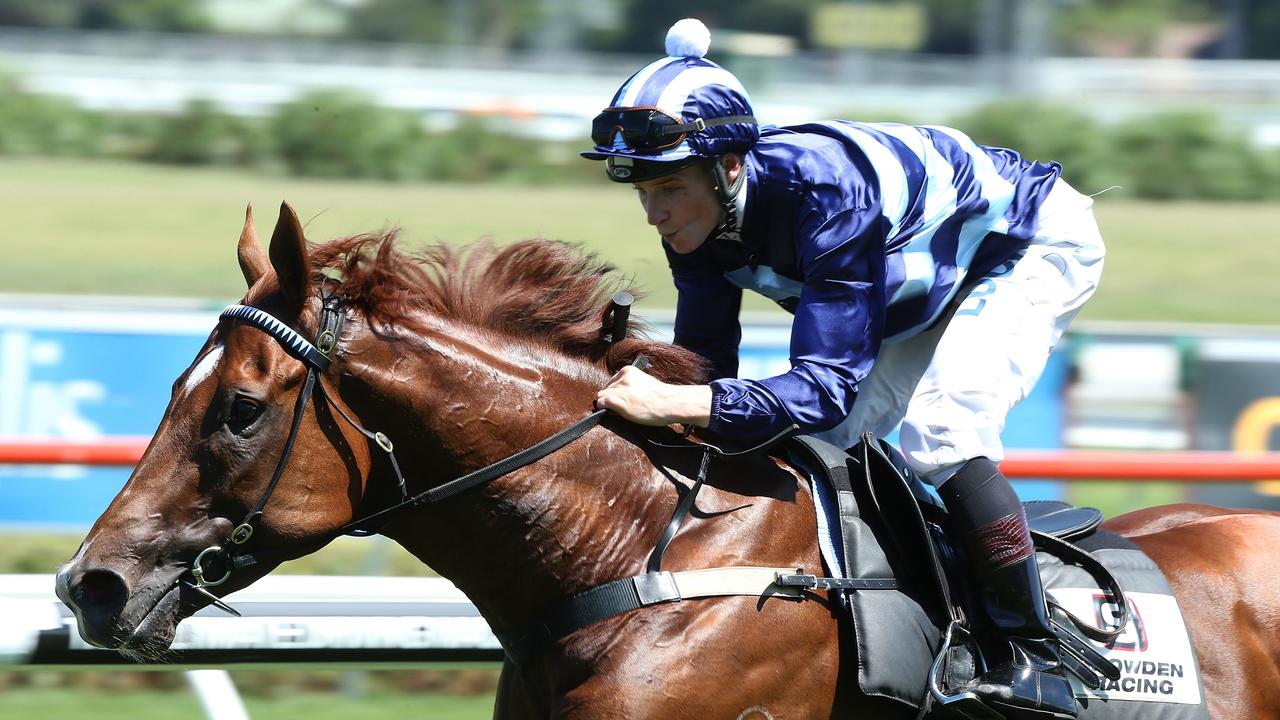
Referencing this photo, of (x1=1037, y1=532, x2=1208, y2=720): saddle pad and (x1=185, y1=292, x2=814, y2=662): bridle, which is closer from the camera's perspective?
(x1=185, y1=292, x2=814, y2=662): bridle

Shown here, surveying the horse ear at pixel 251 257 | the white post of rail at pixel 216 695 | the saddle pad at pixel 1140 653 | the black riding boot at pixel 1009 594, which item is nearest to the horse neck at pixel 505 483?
the horse ear at pixel 251 257

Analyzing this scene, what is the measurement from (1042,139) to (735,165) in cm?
1855

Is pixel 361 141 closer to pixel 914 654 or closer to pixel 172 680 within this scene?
pixel 172 680

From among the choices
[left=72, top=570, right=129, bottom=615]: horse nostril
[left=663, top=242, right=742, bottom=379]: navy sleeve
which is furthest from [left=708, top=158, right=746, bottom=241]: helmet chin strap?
[left=72, top=570, right=129, bottom=615]: horse nostril

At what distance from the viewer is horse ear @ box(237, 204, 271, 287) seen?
106 inches

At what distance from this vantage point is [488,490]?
8.52 ft

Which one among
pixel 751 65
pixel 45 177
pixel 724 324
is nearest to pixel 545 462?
pixel 724 324

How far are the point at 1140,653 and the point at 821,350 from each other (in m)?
0.95

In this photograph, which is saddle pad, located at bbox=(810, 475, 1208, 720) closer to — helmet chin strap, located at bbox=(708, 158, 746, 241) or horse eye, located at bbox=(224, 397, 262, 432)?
helmet chin strap, located at bbox=(708, 158, 746, 241)

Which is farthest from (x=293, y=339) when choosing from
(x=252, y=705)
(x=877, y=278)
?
(x=252, y=705)

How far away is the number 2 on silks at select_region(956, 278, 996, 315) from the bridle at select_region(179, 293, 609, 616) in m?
1.04

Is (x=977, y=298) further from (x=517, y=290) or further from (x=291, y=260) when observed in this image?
(x=291, y=260)

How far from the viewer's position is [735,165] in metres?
2.77

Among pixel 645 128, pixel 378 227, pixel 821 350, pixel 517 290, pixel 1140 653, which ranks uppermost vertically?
pixel 645 128
